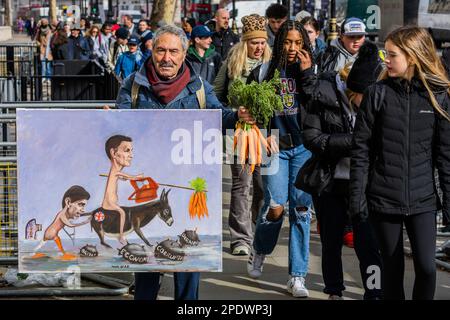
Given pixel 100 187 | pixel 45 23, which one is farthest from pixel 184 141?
pixel 45 23

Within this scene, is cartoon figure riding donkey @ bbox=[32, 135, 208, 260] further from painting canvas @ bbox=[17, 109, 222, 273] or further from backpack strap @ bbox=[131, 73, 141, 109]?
A: backpack strap @ bbox=[131, 73, 141, 109]

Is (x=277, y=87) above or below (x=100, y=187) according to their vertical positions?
above

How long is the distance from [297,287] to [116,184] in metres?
2.11

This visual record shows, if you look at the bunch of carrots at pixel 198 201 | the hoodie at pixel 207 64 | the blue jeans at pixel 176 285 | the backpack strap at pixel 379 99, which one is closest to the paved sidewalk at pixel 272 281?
the blue jeans at pixel 176 285

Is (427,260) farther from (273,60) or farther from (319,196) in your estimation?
(273,60)

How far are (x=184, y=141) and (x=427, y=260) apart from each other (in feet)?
5.00

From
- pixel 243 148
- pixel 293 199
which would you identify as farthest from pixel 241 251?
pixel 243 148

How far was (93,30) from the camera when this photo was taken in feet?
93.3

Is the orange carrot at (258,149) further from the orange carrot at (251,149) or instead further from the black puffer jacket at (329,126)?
the black puffer jacket at (329,126)

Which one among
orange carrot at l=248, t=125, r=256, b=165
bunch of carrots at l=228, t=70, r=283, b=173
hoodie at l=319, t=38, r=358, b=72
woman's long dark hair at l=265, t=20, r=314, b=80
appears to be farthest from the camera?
hoodie at l=319, t=38, r=358, b=72

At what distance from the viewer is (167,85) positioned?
19.9 feet

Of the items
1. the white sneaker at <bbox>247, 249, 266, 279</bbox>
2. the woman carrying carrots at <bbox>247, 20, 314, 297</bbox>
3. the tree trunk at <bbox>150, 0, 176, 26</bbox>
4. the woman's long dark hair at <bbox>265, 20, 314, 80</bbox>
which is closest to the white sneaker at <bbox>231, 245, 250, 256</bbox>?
the white sneaker at <bbox>247, 249, 266, 279</bbox>

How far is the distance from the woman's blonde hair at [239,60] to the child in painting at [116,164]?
2.74 metres

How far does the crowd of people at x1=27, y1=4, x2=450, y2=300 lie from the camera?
231 inches
